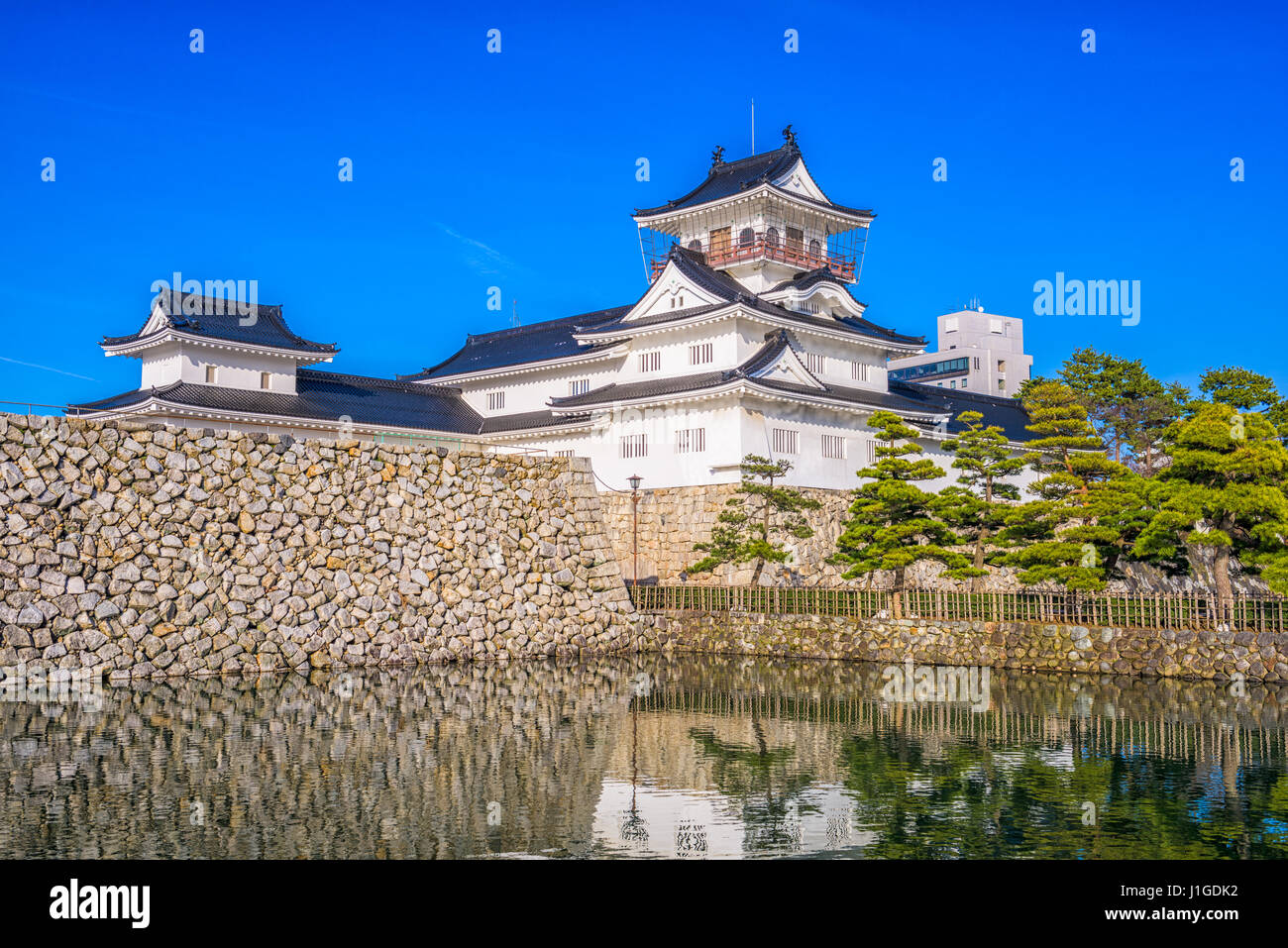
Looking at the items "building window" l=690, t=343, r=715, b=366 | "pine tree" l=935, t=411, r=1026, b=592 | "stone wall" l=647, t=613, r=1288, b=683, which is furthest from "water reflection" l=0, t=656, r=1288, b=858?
"building window" l=690, t=343, r=715, b=366

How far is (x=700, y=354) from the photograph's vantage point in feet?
110

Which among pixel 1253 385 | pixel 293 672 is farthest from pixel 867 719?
pixel 1253 385

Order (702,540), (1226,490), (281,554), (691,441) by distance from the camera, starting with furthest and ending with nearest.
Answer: (691,441) < (702,540) < (281,554) < (1226,490)

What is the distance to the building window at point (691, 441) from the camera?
1262 inches

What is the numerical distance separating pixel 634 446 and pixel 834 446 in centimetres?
606

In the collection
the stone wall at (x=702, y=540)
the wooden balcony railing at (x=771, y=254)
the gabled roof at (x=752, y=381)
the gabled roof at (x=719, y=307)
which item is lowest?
the stone wall at (x=702, y=540)

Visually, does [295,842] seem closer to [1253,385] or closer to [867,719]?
[867,719]

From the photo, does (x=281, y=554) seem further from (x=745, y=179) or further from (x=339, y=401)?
(x=745, y=179)

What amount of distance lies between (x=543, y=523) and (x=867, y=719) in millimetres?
12089

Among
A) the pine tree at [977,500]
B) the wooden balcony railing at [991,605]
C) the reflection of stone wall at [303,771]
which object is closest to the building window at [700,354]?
the pine tree at [977,500]

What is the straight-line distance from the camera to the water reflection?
9125 millimetres

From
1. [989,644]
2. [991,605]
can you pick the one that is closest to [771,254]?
[991,605]

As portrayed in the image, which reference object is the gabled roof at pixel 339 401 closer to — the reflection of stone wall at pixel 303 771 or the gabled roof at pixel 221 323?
the gabled roof at pixel 221 323

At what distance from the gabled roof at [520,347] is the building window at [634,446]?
4.41 m
